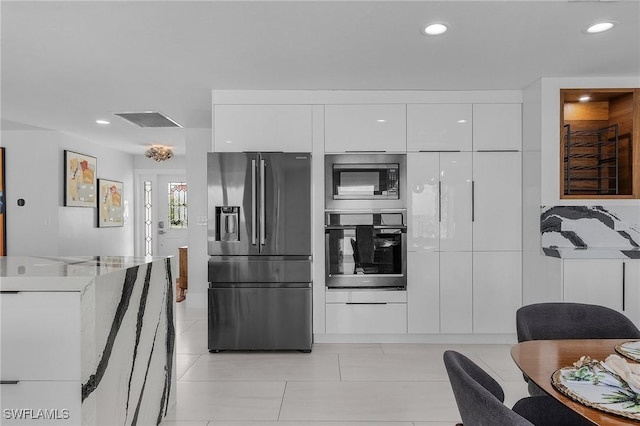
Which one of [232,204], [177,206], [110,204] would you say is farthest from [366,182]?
[177,206]

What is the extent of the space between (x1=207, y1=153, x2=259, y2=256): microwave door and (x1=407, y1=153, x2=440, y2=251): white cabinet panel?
1.50 meters

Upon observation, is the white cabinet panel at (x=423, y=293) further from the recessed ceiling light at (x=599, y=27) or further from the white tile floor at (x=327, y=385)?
the recessed ceiling light at (x=599, y=27)

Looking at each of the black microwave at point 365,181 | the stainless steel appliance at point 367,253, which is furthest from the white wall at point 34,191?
the black microwave at point 365,181

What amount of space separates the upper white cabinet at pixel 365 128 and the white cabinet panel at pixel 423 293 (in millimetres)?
1108

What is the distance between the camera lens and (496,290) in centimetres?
408

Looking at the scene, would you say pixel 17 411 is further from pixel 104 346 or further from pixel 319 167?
pixel 319 167

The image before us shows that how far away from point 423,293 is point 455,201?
948 mm

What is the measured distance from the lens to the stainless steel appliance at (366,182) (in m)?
4.04

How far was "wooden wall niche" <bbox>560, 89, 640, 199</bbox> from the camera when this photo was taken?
3.69 metres

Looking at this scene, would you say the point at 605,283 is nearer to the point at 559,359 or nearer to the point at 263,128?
the point at 559,359

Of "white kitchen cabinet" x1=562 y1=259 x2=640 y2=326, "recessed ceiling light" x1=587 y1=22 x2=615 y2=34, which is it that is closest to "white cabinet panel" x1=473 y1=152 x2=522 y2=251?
"white kitchen cabinet" x1=562 y1=259 x2=640 y2=326

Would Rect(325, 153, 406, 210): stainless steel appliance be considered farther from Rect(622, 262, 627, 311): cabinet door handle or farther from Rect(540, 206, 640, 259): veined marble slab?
Rect(622, 262, 627, 311): cabinet door handle

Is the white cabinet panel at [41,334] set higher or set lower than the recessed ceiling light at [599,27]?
lower

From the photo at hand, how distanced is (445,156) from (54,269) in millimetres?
3372
